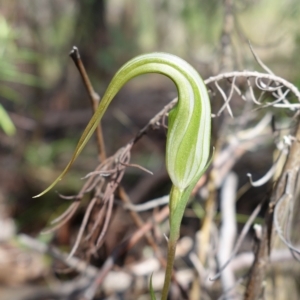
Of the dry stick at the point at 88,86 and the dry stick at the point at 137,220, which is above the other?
the dry stick at the point at 88,86

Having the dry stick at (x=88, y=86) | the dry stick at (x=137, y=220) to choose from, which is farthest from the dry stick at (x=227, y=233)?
the dry stick at (x=88, y=86)

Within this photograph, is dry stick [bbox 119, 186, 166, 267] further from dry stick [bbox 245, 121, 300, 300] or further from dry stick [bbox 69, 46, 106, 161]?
dry stick [bbox 245, 121, 300, 300]

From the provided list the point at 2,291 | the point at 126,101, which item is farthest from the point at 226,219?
the point at 126,101

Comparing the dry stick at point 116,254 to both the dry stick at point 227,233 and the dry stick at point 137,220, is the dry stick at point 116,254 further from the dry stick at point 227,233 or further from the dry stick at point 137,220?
the dry stick at point 227,233

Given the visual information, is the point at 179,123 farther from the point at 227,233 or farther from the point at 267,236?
the point at 227,233

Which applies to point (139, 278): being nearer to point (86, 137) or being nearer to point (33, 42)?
point (86, 137)
